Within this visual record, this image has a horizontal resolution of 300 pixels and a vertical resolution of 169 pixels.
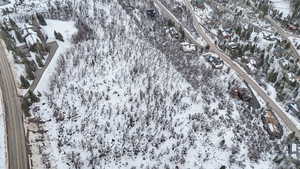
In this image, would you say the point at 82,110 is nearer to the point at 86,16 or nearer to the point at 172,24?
the point at 86,16

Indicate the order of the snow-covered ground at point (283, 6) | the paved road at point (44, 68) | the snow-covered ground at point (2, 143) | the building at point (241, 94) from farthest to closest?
the snow-covered ground at point (283, 6), the building at point (241, 94), the paved road at point (44, 68), the snow-covered ground at point (2, 143)

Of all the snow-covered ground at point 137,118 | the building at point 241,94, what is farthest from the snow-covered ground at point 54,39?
the building at point 241,94

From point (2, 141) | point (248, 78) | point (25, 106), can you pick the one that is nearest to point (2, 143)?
point (2, 141)

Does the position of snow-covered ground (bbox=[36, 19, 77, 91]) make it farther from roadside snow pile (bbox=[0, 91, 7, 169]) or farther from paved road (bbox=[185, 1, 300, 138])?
paved road (bbox=[185, 1, 300, 138])

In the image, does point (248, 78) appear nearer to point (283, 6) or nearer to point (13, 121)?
point (13, 121)

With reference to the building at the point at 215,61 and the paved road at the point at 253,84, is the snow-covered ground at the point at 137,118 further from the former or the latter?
the building at the point at 215,61

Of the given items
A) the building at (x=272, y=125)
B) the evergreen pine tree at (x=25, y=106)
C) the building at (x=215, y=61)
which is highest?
the building at (x=215, y=61)

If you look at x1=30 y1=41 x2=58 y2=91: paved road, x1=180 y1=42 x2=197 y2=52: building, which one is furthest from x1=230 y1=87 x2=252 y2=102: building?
x1=30 y1=41 x2=58 y2=91: paved road

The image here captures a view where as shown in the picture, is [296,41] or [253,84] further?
[296,41]
